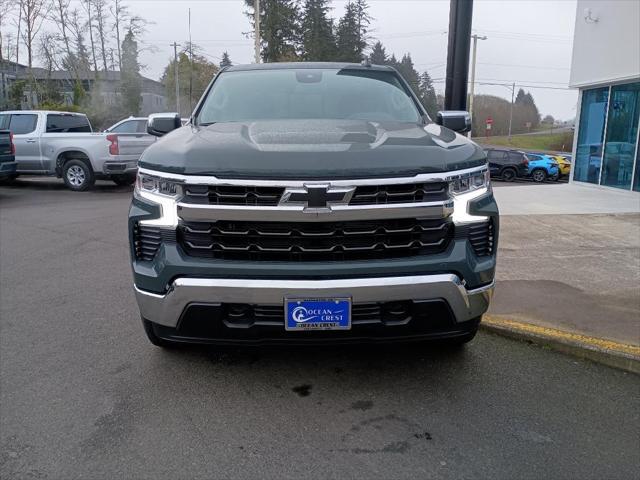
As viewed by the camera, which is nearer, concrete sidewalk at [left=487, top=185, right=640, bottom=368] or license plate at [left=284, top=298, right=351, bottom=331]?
license plate at [left=284, top=298, right=351, bottom=331]

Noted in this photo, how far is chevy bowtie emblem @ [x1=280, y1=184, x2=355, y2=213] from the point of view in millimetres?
2762

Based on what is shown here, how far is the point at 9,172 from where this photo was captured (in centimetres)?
1228

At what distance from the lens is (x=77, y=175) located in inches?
549

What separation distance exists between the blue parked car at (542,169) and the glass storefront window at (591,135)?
1070cm

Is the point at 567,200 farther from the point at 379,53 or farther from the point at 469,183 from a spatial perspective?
the point at 379,53

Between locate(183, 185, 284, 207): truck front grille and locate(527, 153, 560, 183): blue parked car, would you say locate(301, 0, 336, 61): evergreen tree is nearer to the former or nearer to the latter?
locate(527, 153, 560, 183): blue parked car

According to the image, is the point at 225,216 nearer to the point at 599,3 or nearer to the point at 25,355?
the point at 25,355

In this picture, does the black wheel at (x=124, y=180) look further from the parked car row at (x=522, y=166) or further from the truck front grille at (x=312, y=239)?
the parked car row at (x=522, y=166)

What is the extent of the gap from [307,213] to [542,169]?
Answer: 1014 inches

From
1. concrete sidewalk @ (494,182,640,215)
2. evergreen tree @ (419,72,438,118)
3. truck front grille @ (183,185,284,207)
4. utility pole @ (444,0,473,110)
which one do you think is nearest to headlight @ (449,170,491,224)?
truck front grille @ (183,185,284,207)

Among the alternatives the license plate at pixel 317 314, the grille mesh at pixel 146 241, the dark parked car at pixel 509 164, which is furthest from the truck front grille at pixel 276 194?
the dark parked car at pixel 509 164

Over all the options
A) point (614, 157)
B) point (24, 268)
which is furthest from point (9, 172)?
point (614, 157)

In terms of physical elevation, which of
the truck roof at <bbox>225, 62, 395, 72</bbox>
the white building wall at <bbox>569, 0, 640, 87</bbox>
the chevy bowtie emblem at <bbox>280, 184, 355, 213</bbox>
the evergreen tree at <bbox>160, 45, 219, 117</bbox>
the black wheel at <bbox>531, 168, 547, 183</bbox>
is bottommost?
the black wheel at <bbox>531, 168, 547, 183</bbox>

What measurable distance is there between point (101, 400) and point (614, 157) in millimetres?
14075
